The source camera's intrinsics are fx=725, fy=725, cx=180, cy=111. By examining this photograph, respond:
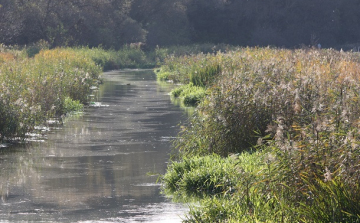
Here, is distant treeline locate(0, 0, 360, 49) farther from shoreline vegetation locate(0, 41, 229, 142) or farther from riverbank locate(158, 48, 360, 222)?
riverbank locate(158, 48, 360, 222)

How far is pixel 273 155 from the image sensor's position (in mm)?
8703

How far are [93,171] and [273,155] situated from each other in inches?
217

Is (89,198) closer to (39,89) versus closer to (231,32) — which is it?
(39,89)

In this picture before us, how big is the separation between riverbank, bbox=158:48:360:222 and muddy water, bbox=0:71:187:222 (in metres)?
0.65

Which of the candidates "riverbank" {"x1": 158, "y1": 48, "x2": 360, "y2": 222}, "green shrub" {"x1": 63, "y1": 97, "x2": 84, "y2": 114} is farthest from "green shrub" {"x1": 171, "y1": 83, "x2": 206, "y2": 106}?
"riverbank" {"x1": 158, "y1": 48, "x2": 360, "y2": 222}

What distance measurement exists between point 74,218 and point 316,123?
141 inches

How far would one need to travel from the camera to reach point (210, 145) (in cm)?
1336

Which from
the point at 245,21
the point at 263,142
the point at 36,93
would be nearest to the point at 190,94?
the point at 36,93

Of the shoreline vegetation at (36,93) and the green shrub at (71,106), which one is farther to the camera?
the green shrub at (71,106)

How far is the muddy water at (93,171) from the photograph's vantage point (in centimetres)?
1041

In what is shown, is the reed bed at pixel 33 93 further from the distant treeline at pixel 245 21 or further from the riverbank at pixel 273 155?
the distant treeline at pixel 245 21

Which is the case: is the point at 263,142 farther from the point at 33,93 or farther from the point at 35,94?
the point at 35,94

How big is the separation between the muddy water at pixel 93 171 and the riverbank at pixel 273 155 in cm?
65

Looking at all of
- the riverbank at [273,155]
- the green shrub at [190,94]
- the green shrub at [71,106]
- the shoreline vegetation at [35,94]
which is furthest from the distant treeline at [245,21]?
the riverbank at [273,155]
